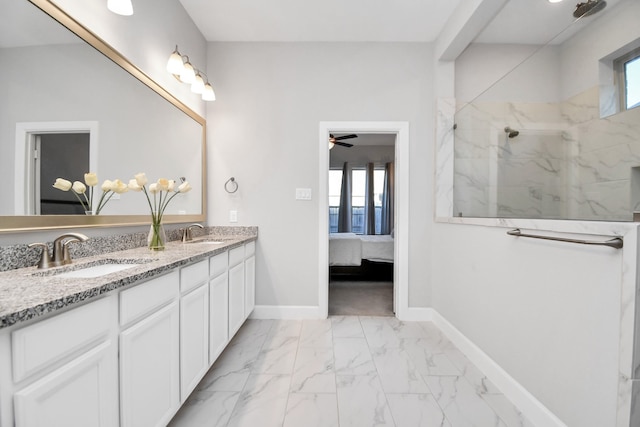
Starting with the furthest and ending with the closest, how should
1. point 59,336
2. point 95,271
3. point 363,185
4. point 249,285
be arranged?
point 363,185
point 249,285
point 95,271
point 59,336

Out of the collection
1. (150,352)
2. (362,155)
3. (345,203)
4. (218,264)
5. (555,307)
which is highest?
(362,155)

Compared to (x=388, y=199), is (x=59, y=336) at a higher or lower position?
lower

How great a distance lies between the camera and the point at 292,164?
260 cm

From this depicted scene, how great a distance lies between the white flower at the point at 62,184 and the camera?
4.02 feet

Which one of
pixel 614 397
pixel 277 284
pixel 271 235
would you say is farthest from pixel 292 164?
pixel 614 397

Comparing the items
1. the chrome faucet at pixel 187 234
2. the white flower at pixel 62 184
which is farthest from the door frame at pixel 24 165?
the chrome faucet at pixel 187 234

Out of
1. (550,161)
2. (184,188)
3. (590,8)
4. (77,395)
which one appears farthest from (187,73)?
(590,8)

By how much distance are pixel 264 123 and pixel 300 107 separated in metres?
0.39

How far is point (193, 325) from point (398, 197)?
206cm

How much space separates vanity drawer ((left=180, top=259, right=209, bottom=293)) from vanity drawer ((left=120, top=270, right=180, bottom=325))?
0.15 ft

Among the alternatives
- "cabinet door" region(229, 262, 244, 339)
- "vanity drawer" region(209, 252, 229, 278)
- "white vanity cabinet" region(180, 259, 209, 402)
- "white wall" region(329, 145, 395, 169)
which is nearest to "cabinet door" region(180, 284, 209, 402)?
"white vanity cabinet" region(180, 259, 209, 402)

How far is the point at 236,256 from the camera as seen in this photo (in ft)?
6.79

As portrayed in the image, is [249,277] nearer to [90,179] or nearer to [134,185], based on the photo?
[134,185]

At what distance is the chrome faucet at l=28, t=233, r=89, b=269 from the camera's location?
1.08 meters
